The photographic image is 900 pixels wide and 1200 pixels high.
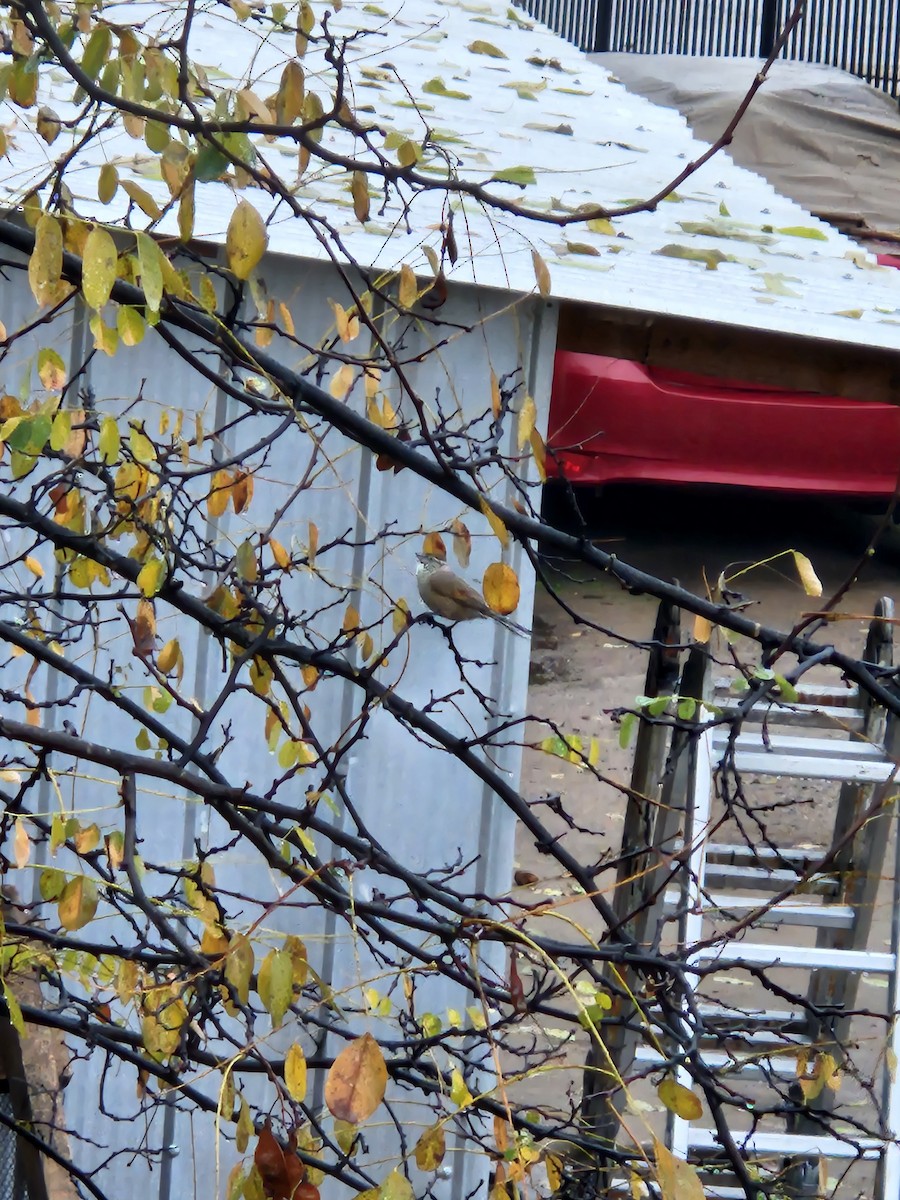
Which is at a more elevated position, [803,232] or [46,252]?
[46,252]

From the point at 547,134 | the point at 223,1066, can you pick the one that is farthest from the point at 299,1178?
the point at 547,134

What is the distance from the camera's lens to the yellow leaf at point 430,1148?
1.11 m

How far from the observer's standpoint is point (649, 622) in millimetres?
8312

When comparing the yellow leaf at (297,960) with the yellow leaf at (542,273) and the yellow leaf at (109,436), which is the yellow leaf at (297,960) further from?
the yellow leaf at (542,273)

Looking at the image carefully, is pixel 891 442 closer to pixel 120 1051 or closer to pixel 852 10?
pixel 120 1051

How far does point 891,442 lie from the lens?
27.0 ft

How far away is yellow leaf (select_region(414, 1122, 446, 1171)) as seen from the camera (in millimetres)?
1106

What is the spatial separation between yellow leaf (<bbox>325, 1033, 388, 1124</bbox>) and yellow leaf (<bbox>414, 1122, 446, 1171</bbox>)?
0.12m

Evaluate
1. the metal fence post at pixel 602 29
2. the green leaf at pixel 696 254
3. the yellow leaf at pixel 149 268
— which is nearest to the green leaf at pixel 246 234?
the yellow leaf at pixel 149 268

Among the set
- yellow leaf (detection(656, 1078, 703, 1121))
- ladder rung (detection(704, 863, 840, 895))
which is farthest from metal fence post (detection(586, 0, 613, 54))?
yellow leaf (detection(656, 1078, 703, 1121))

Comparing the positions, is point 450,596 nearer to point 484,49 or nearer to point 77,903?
point 77,903

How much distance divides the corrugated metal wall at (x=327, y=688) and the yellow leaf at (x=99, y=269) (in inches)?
69.3

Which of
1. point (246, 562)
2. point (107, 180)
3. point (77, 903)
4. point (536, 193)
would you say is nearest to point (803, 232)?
point (536, 193)

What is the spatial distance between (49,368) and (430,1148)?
1.01 meters
